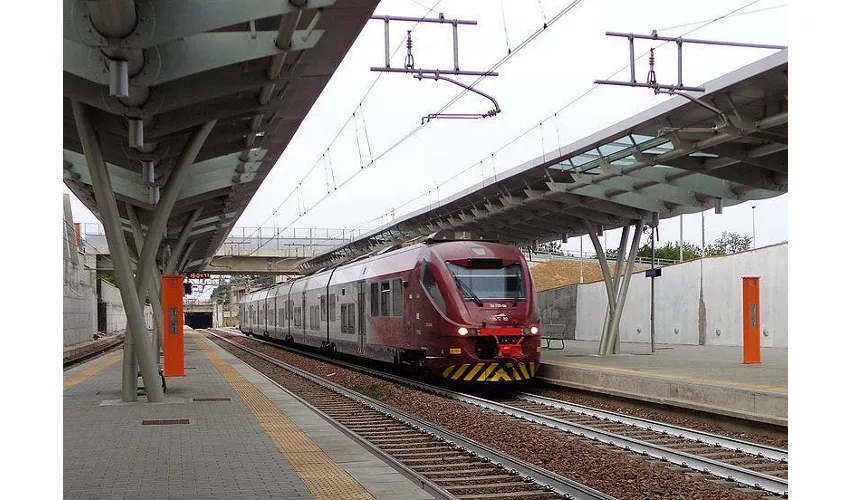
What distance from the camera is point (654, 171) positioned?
709 inches

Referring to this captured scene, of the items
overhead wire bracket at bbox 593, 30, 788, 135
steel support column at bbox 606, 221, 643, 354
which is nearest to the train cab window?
overhead wire bracket at bbox 593, 30, 788, 135

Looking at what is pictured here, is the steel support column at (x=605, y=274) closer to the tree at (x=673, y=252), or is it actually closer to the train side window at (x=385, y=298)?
the train side window at (x=385, y=298)

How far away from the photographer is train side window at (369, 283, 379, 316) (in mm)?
20425

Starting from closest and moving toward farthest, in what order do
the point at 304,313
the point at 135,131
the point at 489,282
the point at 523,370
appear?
the point at 135,131 < the point at 523,370 < the point at 489,282 < the point at 304,313

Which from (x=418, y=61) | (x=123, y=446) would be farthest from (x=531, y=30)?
(x=123, y=446)

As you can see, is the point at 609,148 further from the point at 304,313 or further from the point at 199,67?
the point at 304,313

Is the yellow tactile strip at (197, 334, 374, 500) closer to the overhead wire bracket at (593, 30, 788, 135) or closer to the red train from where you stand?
the red train

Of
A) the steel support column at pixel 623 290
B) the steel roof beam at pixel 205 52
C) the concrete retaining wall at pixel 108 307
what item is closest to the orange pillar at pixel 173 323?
the steel roof beam at pixel 205 52

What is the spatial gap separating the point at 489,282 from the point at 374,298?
15.4 ft

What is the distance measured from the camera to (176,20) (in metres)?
9.34

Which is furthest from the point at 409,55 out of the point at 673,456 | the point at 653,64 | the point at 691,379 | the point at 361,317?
the point at 361,317

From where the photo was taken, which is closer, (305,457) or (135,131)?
(305,457)

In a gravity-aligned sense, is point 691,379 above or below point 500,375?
above

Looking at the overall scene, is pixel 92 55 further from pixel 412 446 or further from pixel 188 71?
pixel 412 446
